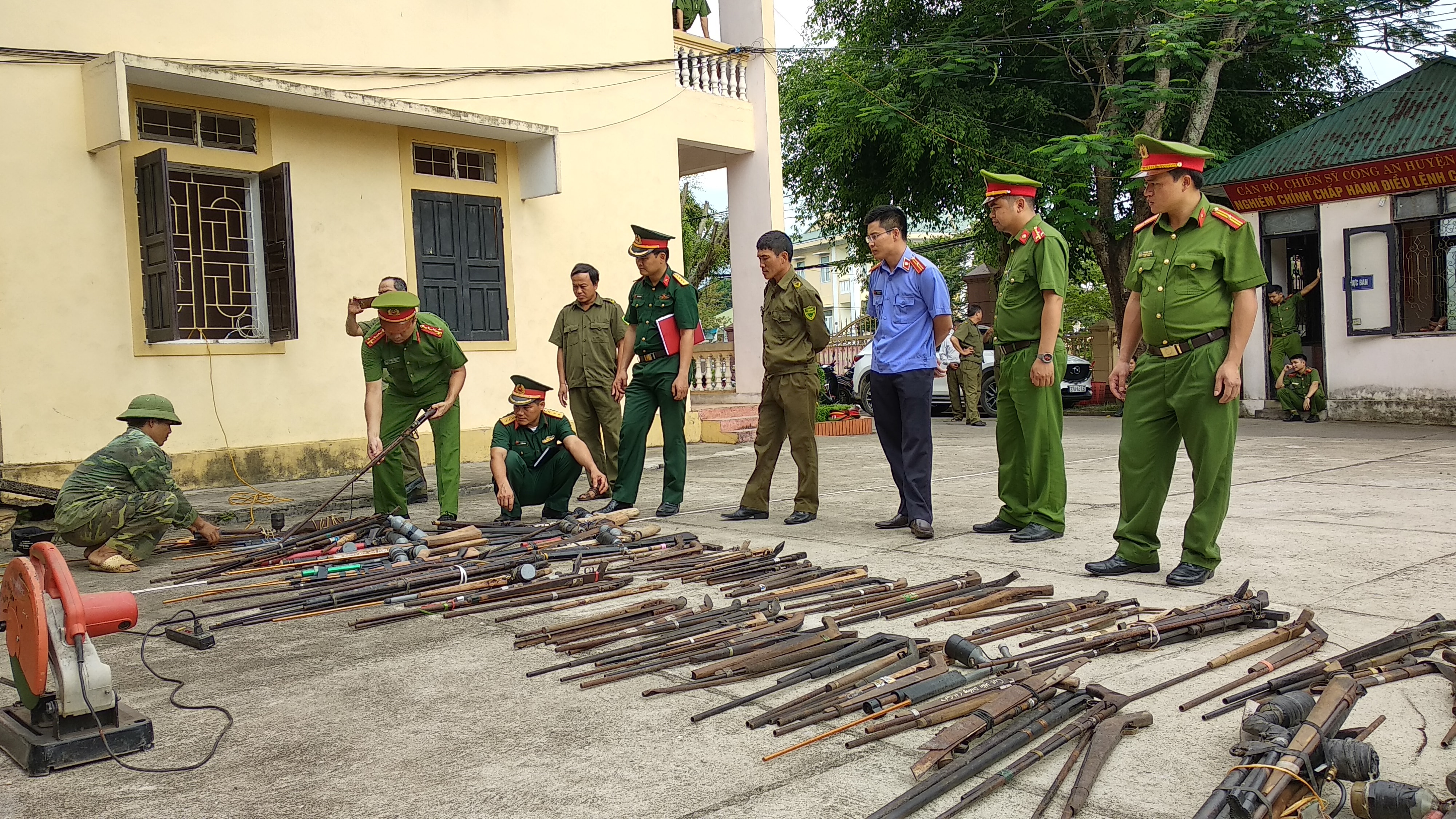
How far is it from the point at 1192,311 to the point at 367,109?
7.99 m

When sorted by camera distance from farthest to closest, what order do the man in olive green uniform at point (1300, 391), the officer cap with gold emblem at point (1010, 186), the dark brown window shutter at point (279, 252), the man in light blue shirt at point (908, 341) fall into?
the man in olive green uniform at point (1300, 391), the dark brown window shutter at point (279, 252), the man in light blue shirt at point (908, 341), the officer cap with gold emblem at point (1010, 186)

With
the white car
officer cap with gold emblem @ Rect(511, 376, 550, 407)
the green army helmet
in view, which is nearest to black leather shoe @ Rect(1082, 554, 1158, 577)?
officer cap with gold emblem @ Rect(511, 376, 550, 407)

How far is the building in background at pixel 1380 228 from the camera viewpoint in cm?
1366

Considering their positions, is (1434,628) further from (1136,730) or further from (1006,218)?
(1006,218)

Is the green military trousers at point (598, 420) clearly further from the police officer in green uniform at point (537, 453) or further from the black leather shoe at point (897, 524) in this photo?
the black leather shoe at point (897, 524)

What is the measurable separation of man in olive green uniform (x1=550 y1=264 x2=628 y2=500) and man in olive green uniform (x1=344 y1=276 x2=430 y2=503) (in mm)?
1482

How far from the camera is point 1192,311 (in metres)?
4.98

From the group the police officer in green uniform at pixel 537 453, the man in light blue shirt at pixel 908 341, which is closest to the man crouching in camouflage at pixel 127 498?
the police officer in green uniform at pixel 537 453

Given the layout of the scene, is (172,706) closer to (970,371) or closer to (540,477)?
(540,477)

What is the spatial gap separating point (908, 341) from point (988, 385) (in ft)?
40.7

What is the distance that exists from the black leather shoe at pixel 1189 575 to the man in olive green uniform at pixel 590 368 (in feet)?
14.2

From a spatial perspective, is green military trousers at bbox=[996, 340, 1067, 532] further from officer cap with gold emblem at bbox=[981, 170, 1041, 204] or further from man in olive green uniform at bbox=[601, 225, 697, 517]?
man in olive green uniform at bbox=[601, 225, 697, 517]

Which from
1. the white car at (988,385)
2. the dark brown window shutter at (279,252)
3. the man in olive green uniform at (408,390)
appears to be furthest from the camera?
the white car at (988,385)

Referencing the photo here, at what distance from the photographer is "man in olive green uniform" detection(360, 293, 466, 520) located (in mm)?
7316
